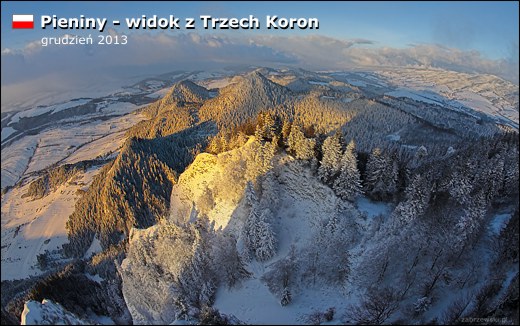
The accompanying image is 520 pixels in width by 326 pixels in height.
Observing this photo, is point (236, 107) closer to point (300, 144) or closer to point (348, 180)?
point (300, 144)

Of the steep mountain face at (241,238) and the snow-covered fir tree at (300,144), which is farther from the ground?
the snow-covered fir tree at (300,144)

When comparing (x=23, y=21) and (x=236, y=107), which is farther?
(x=236, y=107)

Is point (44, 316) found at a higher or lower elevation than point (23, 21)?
lower

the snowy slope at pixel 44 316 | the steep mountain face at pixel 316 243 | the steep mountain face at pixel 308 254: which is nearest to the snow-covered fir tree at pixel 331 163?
the steep mountain face at pixel 316 243

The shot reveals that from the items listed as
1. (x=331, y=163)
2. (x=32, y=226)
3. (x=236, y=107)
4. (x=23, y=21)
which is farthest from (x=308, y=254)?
(x=236, y=107)

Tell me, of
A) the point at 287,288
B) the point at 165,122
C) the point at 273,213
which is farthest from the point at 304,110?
the point at 287,288

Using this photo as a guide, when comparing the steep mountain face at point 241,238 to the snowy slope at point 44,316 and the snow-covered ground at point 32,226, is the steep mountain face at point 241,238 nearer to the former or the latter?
the snowy slope at point 44,316

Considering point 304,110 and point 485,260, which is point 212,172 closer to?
point 485,260

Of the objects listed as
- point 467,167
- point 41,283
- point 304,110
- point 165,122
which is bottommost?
point 41,283
